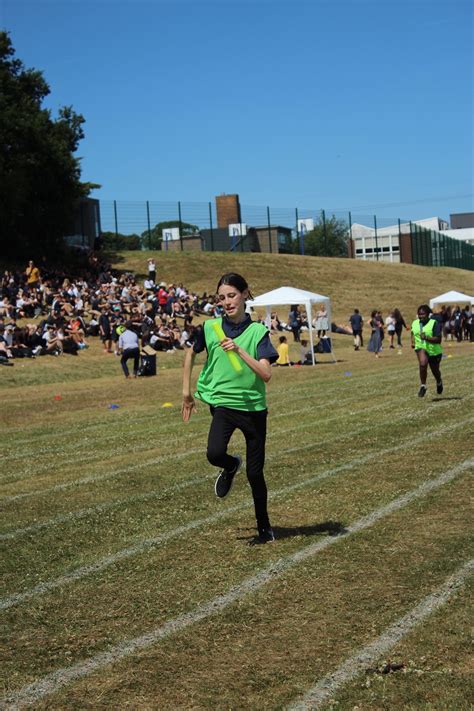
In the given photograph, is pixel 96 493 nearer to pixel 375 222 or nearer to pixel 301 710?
pixel 301 710

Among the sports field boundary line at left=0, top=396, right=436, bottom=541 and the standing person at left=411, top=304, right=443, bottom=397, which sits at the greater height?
the standing person at left=411, top=304, right=443, bottom=397

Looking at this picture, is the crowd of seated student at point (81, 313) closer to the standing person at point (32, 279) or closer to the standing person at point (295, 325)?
the standing person at point (32, 279)

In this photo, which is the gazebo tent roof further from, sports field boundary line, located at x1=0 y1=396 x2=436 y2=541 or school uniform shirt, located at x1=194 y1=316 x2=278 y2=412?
school uniform shirt, located at x1=194 y1=316 x2=278 y2=412

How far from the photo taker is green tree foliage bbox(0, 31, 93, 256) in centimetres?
4647

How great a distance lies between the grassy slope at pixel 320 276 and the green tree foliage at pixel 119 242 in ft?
8.40

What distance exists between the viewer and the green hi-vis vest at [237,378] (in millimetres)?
7027

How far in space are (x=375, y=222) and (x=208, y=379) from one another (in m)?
73.4

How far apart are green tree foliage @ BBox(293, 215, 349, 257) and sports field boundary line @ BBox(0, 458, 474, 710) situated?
6803cm

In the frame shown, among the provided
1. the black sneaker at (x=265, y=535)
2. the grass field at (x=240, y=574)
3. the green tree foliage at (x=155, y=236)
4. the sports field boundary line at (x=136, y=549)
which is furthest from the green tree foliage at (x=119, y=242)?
the black sneaker at (x=265, y=535)

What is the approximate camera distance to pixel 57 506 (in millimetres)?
9305

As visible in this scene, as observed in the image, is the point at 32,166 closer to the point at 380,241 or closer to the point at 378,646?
the point at 378,646

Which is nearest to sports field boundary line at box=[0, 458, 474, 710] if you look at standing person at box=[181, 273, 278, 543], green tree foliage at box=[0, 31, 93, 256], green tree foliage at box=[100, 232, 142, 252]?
standing person at box=[181, 273, 278, 543]

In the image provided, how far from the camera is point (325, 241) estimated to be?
7694cm

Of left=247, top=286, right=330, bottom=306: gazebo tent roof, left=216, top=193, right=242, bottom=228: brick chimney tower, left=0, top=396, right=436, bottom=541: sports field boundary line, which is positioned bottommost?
left=0, top=396, right=436, bottom=541: sports field boundary line
